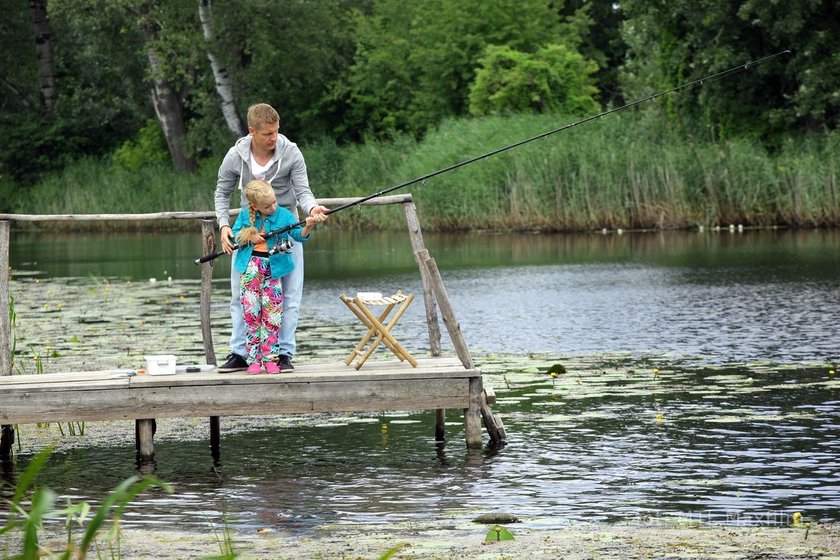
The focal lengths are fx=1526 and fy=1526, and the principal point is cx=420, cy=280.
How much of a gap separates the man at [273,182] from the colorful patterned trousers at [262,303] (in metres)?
0.10

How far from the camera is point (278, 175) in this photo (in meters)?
9.00

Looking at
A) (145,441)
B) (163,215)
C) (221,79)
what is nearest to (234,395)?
(145,441)

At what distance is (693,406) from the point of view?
420 inches

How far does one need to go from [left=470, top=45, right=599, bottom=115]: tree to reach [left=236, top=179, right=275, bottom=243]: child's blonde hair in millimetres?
35049

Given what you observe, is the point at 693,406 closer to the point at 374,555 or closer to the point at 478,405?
the point at 478,405

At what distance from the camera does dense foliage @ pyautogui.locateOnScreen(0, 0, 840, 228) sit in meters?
37.2

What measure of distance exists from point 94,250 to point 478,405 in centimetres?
2662

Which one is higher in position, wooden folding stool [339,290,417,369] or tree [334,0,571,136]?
tree [334,0,571,136]

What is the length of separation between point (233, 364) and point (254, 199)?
3.74 ft

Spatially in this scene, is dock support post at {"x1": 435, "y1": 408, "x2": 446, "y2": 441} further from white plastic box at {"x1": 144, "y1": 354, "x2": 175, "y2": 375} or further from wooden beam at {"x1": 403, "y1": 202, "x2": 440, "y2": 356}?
white plastic box at {"x1": 144, "y1": 354, "x2": 175, "y2": 375}

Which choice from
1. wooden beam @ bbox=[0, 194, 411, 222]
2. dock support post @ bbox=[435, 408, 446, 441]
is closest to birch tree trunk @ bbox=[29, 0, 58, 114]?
wooden beam @ bbox=[0, 194, 411, 222]

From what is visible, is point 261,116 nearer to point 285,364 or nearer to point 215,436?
point 285,364

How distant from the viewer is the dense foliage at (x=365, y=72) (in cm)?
3716

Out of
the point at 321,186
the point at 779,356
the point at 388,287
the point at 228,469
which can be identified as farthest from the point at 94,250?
the point at 228,469
